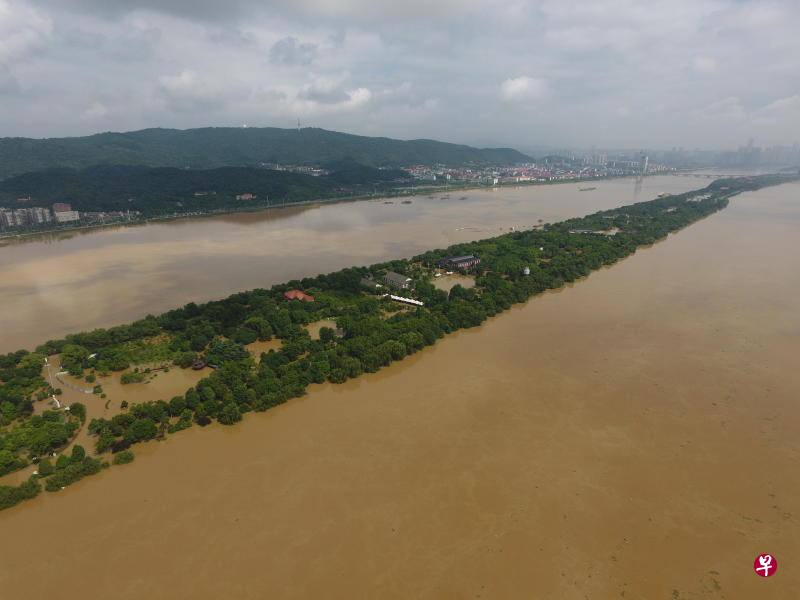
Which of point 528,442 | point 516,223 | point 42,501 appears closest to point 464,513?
point 528,442

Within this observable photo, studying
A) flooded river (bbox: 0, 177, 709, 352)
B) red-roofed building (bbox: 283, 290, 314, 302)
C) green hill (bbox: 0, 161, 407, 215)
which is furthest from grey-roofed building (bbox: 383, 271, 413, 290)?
green hill (bbox: 0, 161, 407, 215)

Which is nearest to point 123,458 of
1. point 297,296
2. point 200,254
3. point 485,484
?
point 485,484

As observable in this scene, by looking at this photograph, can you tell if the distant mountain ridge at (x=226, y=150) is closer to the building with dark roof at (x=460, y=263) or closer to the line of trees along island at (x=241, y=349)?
the line of trees along island at (x=241, y=349)

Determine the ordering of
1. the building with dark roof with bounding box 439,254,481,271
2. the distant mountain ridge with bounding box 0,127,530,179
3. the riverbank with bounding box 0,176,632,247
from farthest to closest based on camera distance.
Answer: the distant mountain ridge with bounding box 0,127,530,179 < the riverbank with bounding box 0,176,632,247 < the building with dark roof with bounding box 439,254,481,271

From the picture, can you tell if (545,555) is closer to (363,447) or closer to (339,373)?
(363,447)
